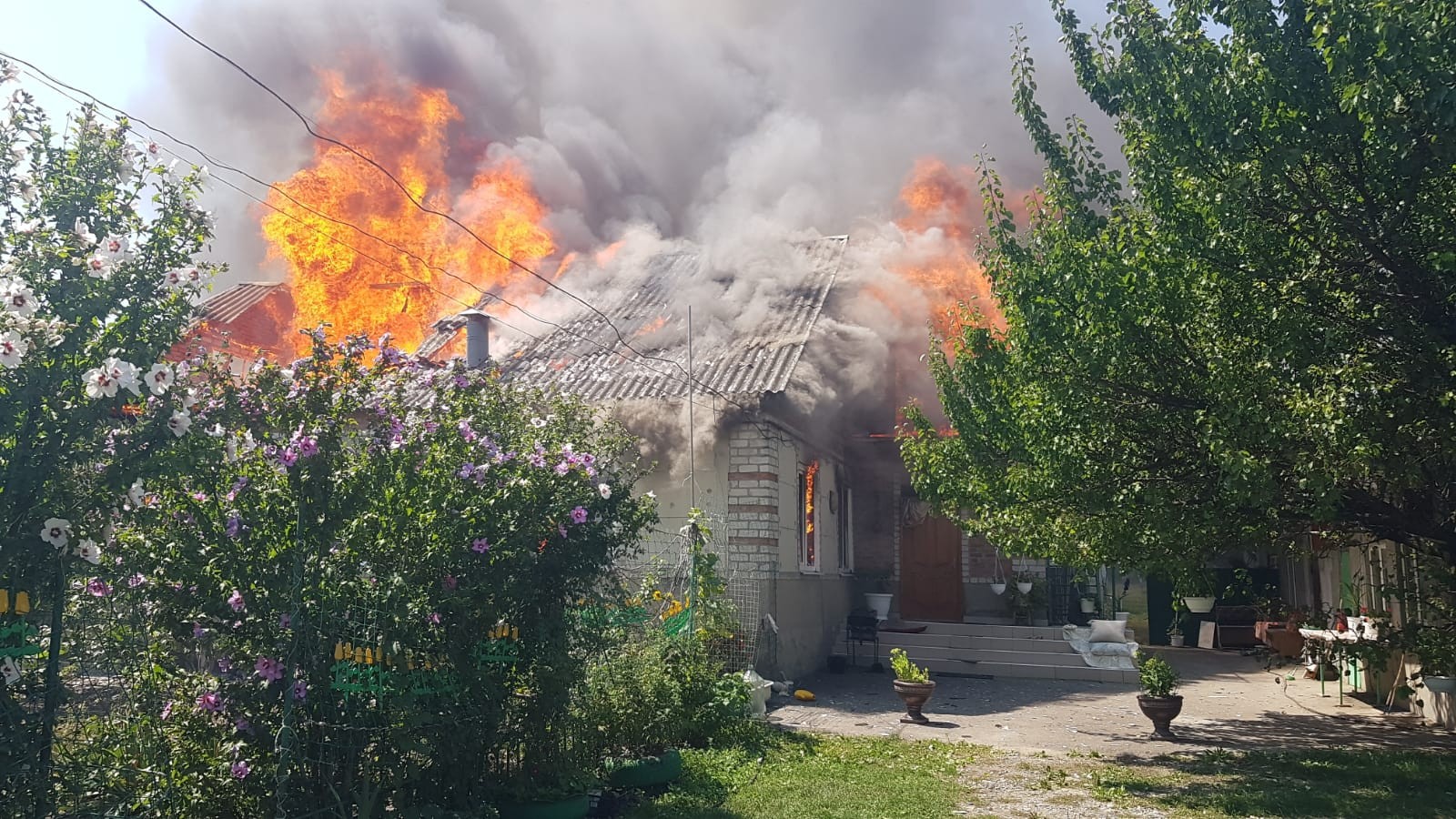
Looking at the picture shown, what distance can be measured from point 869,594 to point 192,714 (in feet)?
49.2

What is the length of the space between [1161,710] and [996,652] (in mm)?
6411

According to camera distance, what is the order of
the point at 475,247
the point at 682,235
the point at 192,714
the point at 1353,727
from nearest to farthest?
1. the point at 192,714
2. the point at 1353,727
3. the point at 475,247
4. the point at 682,235

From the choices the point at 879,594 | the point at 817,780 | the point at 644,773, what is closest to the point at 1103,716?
the point at 817,780

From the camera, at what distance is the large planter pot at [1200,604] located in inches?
851

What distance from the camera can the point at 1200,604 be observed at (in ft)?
71.2

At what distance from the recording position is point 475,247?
16.1 metres

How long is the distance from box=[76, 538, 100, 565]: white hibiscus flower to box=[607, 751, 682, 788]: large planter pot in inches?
171

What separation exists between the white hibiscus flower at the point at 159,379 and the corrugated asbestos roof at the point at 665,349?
30.4ft

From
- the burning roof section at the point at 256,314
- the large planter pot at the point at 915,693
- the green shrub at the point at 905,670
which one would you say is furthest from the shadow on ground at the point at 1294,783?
the burning roof section at the point at 256,314

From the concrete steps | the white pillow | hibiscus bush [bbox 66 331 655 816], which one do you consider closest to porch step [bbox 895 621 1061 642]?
the concrete steps

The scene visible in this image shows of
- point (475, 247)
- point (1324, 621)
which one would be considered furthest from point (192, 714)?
point (475, 247)

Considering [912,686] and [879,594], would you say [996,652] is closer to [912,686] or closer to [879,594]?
[879,594]

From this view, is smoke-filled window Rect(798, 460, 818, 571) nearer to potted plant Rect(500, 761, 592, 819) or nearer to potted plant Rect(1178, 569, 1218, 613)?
potted plant Rect(1178, 569, 1218, 613)

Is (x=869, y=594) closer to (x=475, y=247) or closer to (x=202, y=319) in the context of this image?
(x=475, y=247)
